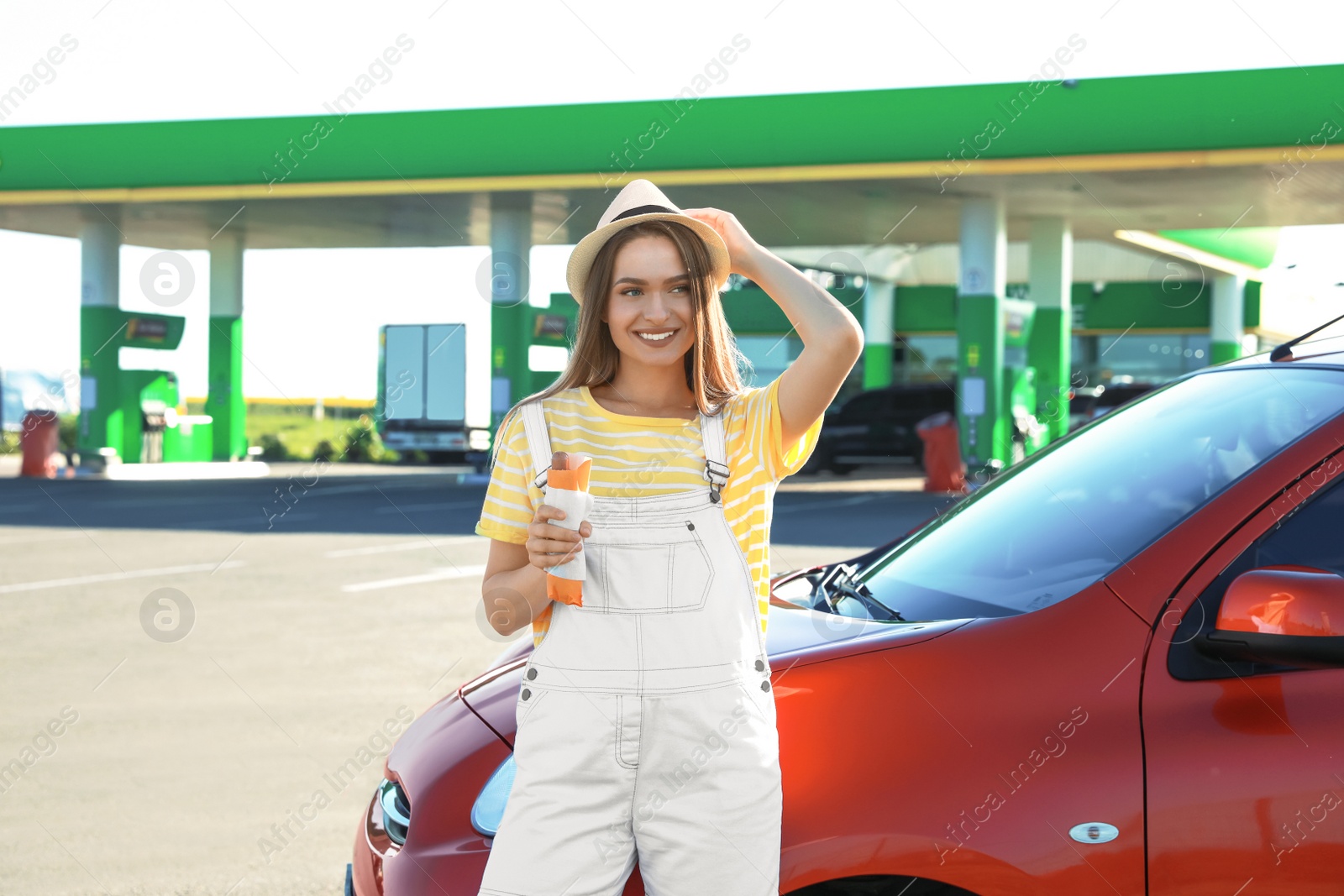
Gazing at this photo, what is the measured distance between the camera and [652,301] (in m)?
2.15

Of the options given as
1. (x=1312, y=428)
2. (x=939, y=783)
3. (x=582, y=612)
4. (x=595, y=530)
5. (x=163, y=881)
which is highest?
(x=1312, y=428)

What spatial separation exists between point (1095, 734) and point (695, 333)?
97 cm

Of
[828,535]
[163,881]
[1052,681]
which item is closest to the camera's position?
[1052,681]

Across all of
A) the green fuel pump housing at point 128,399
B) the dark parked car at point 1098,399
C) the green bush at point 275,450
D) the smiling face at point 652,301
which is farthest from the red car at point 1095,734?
the green bush at point 275,450

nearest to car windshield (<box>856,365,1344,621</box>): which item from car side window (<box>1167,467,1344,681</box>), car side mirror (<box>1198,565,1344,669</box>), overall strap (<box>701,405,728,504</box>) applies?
car side window (<box>1167,467,1344,681</box>)

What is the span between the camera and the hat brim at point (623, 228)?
2129mm

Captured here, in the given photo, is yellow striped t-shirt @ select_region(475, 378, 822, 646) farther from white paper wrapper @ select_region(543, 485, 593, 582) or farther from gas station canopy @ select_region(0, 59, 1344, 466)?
gas station canopy @ select_region(0, 59, 1344, 466)

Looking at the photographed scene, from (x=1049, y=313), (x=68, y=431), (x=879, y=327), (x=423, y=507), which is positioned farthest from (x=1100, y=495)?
(x=68, y=431)

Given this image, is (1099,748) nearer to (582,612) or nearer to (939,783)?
(939,783)

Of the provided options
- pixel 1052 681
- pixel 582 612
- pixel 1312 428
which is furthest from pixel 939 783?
pixel 1312 428

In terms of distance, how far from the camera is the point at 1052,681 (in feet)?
7.10

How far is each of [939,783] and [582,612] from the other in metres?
0.67

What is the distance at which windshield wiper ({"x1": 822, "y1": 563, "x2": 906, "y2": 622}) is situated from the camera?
2662 millimetres

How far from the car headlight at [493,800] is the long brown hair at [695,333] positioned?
23.1 inches
